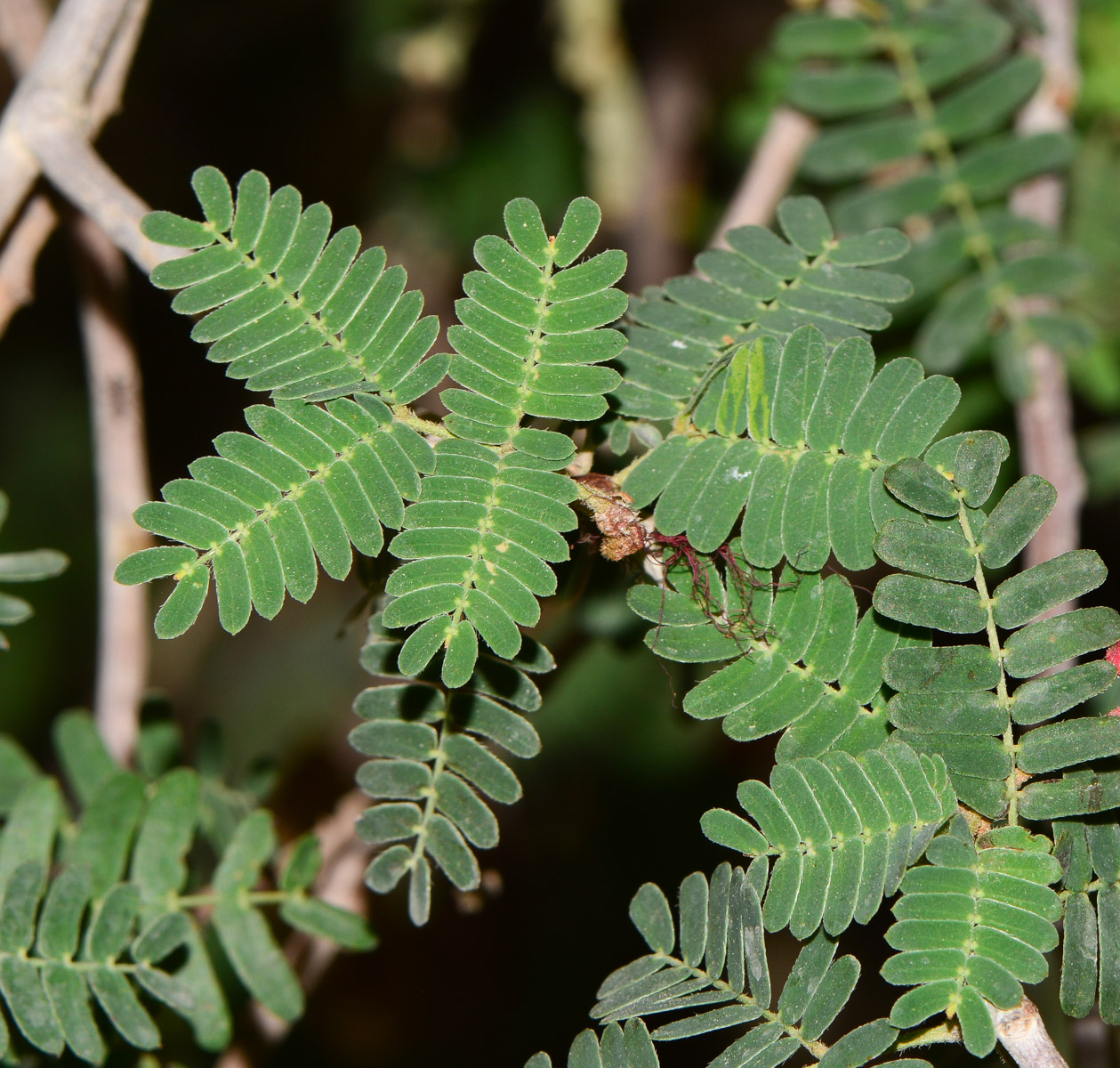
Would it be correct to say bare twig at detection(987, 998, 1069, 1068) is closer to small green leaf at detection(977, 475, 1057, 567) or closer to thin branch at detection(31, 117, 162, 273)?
small green leaf at detection(977, 475, 1057, 567)

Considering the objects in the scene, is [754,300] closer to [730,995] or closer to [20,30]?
[730,995]

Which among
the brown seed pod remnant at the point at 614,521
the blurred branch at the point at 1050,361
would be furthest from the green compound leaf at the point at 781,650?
the blurred branch at the point at 1050,361

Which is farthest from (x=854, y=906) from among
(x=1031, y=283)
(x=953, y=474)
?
(x=1031, y=283)

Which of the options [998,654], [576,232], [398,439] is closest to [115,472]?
[398,439]

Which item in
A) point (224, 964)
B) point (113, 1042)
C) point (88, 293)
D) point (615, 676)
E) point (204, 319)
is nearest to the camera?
point (204, 319)

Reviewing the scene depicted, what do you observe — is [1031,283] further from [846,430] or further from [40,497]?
[40,497]
